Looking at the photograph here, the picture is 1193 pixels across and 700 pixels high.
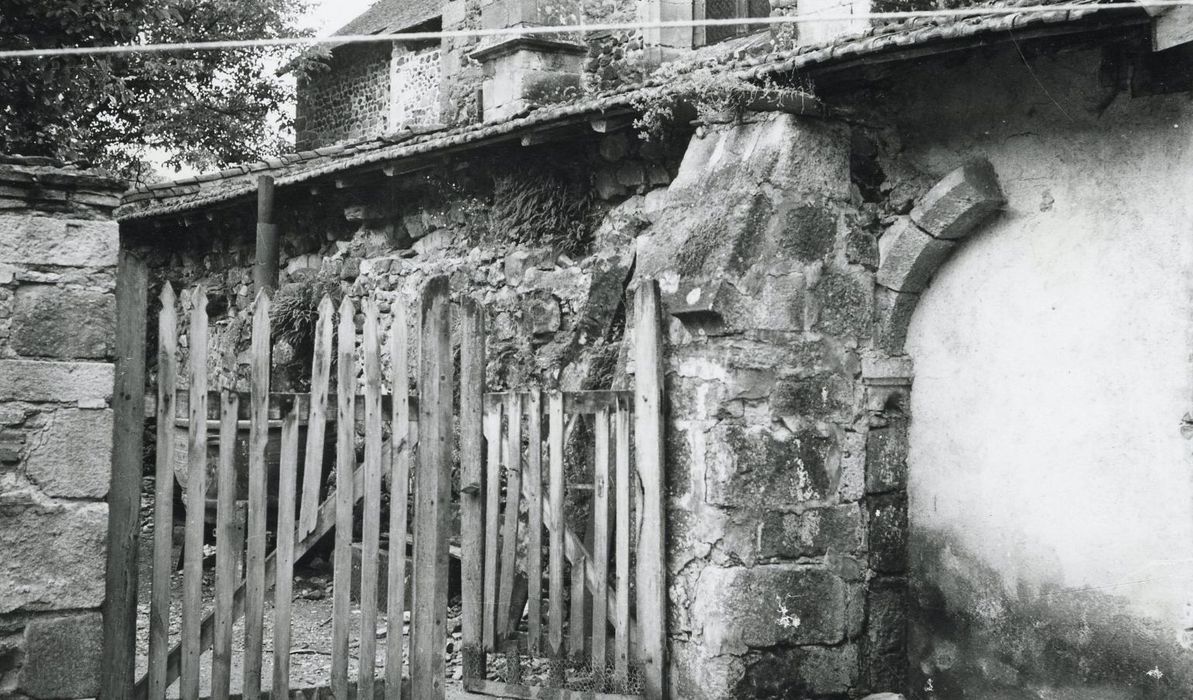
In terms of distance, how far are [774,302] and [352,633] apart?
359cm

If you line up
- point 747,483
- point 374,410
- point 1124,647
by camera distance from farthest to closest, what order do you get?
point 747,483 → point 1124,647 → point 374,410

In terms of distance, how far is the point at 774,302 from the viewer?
5.11 metres

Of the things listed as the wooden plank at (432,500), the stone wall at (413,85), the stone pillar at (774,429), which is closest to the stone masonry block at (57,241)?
the wooden plank at (432,500)

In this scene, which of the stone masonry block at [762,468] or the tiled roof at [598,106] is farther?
the stone masonry block at [762,468]

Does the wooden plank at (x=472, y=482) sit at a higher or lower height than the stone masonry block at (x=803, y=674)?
higher

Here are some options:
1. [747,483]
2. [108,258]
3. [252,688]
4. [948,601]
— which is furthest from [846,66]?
[252,688]

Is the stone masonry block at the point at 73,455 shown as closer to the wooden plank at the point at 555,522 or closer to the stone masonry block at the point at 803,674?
the wooden plank at the point at 555,522

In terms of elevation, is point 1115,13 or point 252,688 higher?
point 1115,13

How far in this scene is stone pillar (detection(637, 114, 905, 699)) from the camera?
16.3ft

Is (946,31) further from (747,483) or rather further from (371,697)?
(371,697)

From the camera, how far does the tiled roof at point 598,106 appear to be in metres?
4.41

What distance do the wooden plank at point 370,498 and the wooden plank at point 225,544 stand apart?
1.47ft

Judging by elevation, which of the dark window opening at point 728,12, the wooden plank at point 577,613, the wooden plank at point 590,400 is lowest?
the wooden plank at point 577,613

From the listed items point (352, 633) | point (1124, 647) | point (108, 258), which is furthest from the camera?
point (352, 633)
